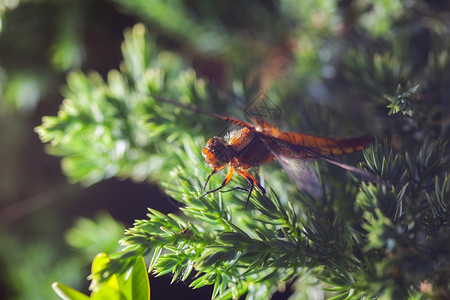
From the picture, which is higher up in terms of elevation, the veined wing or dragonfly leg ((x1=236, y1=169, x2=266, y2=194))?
dragonfly leg ((x1=236, y1=169, x2=266, y2=194))

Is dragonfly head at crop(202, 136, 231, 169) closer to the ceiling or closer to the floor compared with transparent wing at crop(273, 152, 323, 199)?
closer to the ceiling

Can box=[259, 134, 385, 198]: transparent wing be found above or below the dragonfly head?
below

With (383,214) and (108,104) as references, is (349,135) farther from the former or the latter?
(108,104)

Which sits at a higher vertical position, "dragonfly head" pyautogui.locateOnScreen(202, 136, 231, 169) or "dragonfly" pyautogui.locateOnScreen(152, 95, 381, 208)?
"dragonfly head" pyautogui.locateOnScreen(202, 136, 231, 169)

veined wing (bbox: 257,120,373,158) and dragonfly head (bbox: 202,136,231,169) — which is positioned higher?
dragonfly head (bbox: 202,136,231,169)

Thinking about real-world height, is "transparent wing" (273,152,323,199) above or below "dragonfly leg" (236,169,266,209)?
below
